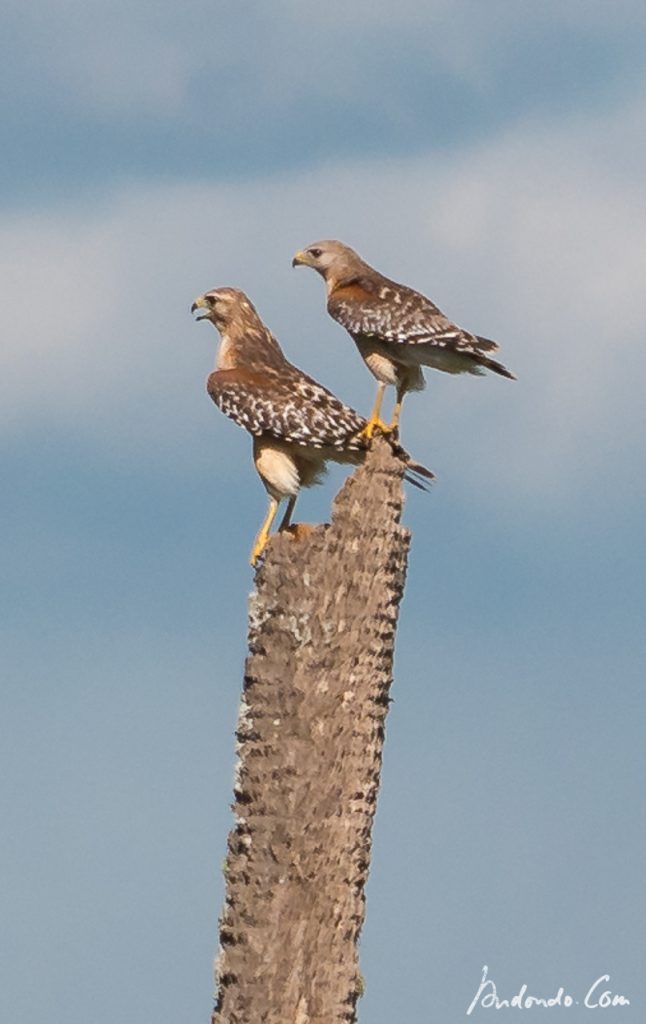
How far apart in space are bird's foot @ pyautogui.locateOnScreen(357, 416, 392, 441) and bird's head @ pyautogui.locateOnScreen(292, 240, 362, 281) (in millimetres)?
3383

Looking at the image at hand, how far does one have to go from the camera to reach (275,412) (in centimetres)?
1530

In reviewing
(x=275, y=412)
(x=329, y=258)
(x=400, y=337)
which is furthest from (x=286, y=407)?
(x=329, y=258)

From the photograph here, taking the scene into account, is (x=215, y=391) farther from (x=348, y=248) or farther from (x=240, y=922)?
(x=240, y=922)

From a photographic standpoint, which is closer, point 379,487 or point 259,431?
point 379,487

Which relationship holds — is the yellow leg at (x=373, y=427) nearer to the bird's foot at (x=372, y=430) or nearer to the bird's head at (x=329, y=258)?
the bird's foot at (x=372, y=430)

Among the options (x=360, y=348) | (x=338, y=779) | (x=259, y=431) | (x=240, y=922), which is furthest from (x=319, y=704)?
(x=360, y=348)

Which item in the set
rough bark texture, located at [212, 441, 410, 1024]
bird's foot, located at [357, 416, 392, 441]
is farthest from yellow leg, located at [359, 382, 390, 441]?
rough bark texture, located at [212, 441, 410, 1024]

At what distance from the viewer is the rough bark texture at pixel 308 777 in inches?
468

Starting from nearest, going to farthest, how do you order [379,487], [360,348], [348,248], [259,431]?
1. [379,487]
2. [259,431]
3. [360,348]
4. [348,248]

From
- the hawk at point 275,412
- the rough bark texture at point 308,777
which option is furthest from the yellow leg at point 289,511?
the rough bark texture at point 308,777

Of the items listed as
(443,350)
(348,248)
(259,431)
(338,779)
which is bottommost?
(338,779)

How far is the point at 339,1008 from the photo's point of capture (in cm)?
1180

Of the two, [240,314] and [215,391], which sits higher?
[240,314]

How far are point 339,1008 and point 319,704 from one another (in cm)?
184
